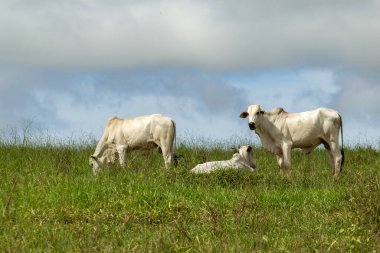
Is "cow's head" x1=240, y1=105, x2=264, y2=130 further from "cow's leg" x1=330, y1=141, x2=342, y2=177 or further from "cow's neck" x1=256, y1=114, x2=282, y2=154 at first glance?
"cow's leg" x1=330, y1=141, x2=342, y2=177

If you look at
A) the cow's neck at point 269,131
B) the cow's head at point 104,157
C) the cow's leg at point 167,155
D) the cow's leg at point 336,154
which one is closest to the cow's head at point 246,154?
the cow's leg at point 167,155

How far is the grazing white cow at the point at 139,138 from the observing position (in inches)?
611

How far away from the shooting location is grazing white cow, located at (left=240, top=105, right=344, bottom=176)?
15719 millimetres

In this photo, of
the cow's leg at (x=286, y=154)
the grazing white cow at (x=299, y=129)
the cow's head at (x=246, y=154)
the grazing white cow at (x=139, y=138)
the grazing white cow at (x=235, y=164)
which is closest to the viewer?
the grazing white cow at (x=235, y=164)

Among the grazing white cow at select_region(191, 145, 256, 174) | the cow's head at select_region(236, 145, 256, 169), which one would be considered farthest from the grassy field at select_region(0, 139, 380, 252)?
the cow's head at select_region(236, 145, 256, 169)

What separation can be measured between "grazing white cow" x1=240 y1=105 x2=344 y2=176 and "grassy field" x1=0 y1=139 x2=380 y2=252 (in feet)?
9.80

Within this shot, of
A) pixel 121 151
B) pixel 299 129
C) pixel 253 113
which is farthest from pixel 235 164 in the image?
pixel 121 151

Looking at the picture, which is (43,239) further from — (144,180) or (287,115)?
(287,115)

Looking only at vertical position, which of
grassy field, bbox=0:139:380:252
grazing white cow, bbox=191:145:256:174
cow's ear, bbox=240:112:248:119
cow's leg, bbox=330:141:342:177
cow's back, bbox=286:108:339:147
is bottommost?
grassy field, bbox=0:139:380:252

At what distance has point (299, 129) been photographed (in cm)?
1575

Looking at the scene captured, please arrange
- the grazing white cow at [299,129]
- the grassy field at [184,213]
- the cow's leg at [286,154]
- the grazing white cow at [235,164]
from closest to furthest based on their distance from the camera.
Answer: the grassy field at [184,213], the grazing white cow at [235,164], the cow's leg at [286,154], the grazing white cow at [299,129]

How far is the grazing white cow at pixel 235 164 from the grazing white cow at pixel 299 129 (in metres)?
2.01

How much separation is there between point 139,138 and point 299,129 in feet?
11.2

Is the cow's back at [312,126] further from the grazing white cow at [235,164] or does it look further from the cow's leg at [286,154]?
the grazing white cow at [235,164]
